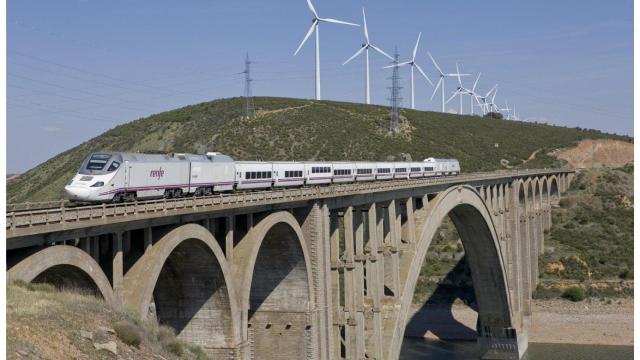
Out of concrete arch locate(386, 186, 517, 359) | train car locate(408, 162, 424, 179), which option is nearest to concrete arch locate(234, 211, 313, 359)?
concrete arch locate(386, 186, 517, 359)

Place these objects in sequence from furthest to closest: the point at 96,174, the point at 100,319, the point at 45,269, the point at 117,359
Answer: the point at 96,174 → the point at 45,269 → the point at 100,319 → the point at 117,359

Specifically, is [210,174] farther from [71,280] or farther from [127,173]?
[71,280]

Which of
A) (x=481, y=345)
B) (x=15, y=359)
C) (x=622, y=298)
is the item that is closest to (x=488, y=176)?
(x=481, y=345)

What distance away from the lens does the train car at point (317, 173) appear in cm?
4734

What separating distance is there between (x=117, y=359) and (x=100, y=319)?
1549 millimetres

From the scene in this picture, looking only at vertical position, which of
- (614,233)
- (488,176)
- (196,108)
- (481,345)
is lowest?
(481,345)

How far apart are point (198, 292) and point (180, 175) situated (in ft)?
15.2

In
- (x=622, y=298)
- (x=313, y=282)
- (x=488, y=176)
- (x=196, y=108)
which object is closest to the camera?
(x=313, y=282)

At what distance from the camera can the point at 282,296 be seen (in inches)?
1481

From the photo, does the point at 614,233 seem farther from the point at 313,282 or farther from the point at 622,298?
the point at 313,282

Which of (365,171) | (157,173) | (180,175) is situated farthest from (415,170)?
(157,173)

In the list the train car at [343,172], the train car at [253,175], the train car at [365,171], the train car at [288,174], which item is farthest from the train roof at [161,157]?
the train car at [365,171]

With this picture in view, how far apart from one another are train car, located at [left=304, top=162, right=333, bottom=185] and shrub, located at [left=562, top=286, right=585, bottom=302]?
39.2 meters

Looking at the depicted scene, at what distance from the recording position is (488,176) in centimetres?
6969
